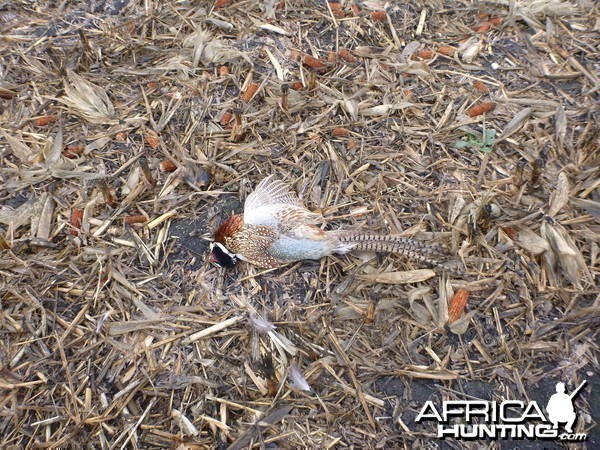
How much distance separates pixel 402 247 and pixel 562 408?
3.13ft

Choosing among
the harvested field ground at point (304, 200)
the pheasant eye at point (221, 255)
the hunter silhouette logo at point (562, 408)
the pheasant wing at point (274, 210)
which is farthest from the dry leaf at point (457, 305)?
the pheasant eye at point (221, 255)

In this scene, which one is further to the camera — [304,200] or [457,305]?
[304,200]

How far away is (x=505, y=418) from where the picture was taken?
205cm

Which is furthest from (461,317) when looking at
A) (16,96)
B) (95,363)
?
(16,96)

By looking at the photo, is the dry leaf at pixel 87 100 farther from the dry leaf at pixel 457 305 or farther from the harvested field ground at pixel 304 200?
the dry leaf at pixel 457 305

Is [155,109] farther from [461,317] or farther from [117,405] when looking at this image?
[461,317]

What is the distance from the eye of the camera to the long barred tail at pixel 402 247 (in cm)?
241

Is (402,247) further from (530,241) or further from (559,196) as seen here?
(559,196)

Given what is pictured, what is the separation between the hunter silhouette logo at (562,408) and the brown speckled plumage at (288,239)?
0.73 m

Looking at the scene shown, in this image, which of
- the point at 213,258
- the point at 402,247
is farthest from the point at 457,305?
the point at 213,258

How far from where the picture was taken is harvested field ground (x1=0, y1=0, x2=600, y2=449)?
2.12m

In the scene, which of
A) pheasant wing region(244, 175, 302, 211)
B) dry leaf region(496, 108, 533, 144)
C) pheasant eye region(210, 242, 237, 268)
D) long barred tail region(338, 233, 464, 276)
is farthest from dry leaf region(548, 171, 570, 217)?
pheasant eye region(210, 242, 237, 268)

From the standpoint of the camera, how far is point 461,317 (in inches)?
89.2

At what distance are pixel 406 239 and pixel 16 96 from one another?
2.55 m
